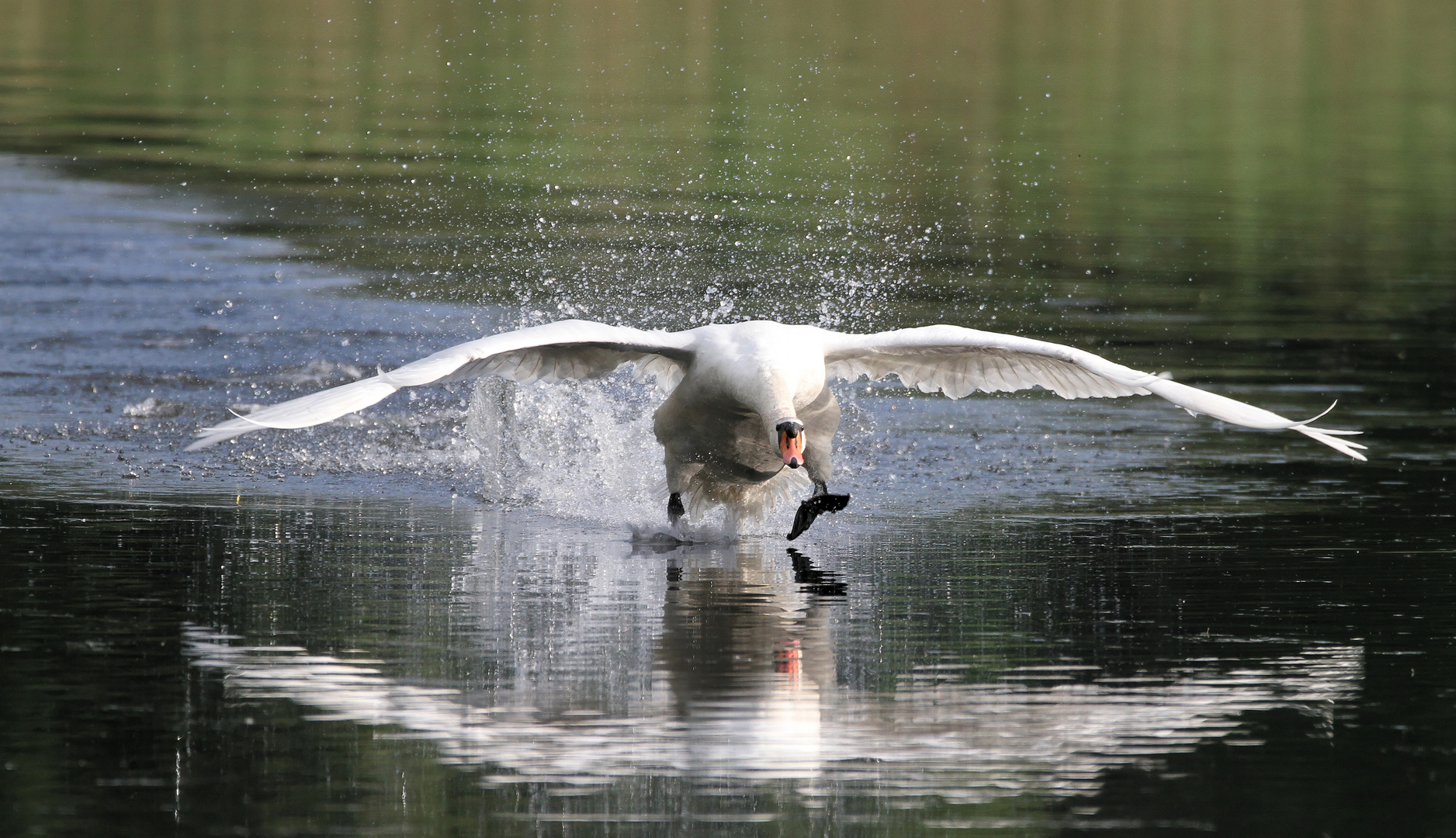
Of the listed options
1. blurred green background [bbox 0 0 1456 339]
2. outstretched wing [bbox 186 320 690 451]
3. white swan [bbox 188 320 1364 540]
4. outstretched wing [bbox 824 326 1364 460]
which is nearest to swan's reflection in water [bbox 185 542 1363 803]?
outstretched wing [bbox 186 320 690 451]

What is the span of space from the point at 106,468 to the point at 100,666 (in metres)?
4.84

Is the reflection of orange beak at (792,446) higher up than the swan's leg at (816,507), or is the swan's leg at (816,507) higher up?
the reflection of orange beak at (792,446)

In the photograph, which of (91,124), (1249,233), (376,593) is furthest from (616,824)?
Answer: (91,124)

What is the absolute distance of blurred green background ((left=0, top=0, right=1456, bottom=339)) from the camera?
806 inches

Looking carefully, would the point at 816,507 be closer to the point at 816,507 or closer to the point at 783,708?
the point at 816,507

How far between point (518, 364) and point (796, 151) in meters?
18.9

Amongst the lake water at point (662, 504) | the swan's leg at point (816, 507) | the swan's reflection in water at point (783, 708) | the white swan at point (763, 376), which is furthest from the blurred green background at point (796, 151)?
the swan's reflection in water at point (783, 708)

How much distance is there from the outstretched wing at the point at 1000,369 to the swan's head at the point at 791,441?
128 centimetres

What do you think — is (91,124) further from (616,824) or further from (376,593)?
(616,824)

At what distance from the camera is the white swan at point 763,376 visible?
10.7m

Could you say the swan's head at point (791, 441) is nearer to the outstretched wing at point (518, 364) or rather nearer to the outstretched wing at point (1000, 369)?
the outstretched wing at point (518, 364)

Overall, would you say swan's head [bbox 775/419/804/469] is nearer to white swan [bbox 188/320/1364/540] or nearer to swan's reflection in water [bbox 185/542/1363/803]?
white swan [bbox 188/320/1364/540]

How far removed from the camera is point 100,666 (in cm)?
784

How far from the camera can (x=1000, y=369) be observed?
12.2 meters
